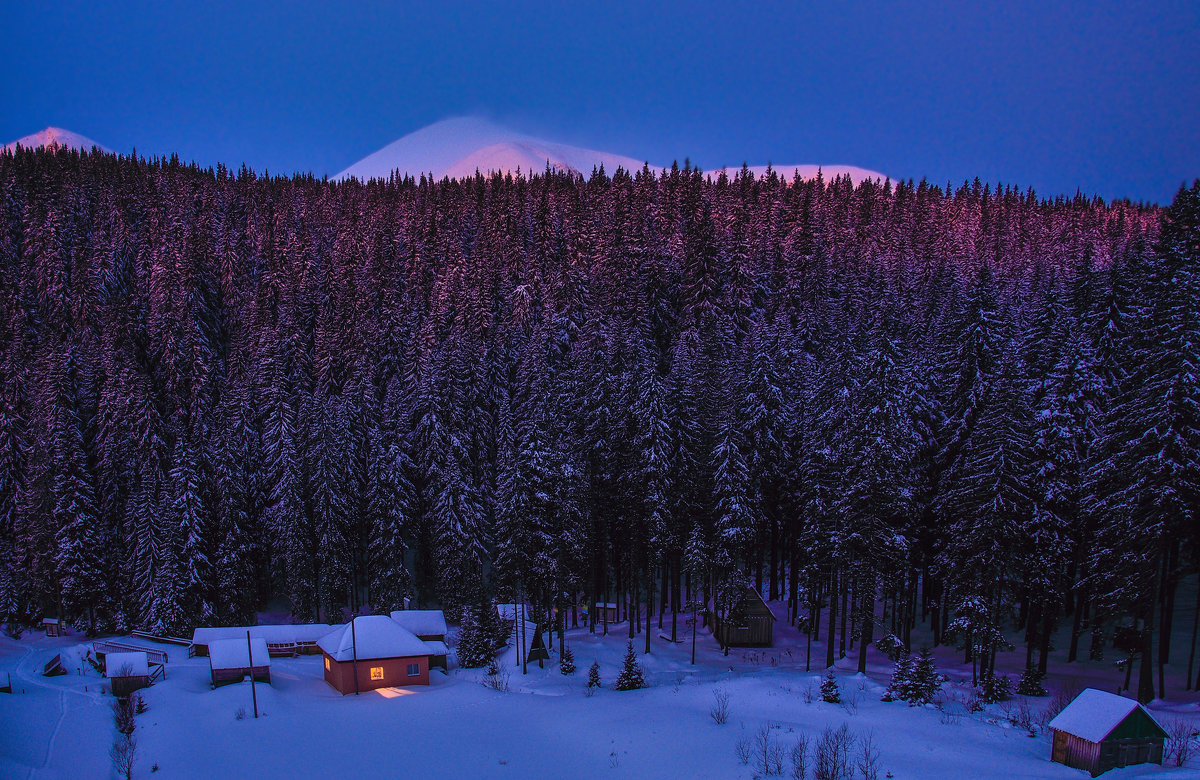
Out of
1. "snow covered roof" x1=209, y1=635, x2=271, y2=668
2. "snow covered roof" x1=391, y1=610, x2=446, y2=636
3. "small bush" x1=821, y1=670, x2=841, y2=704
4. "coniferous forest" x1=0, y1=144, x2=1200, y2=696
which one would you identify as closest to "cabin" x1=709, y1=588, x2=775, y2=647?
"coniferous forest" x1=0, y1=144, x2=1200, y2=696

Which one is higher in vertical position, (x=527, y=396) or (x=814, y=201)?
(x=814, y=201)

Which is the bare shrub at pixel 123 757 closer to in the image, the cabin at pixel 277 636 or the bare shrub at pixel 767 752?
the cabin at pixel 277 636

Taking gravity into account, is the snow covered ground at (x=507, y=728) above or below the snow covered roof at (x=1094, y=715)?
below

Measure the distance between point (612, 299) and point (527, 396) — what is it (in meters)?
18.8

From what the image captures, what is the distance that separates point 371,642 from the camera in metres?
33.0

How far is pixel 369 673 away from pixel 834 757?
76.8 ft

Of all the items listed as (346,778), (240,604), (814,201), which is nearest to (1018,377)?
(346,778)

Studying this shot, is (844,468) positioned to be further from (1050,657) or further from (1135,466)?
(1050,657)

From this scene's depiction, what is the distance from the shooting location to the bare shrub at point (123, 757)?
21.4m

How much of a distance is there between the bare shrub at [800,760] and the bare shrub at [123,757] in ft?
71.0

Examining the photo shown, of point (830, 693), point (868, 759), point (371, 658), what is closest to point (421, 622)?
point (371, 658)

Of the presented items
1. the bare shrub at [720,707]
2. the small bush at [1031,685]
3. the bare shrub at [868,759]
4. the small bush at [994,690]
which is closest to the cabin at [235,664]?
the bare shrub at [720,707]

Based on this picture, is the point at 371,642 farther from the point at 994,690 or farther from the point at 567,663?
the point at 994,690

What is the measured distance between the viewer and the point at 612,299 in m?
59.9
